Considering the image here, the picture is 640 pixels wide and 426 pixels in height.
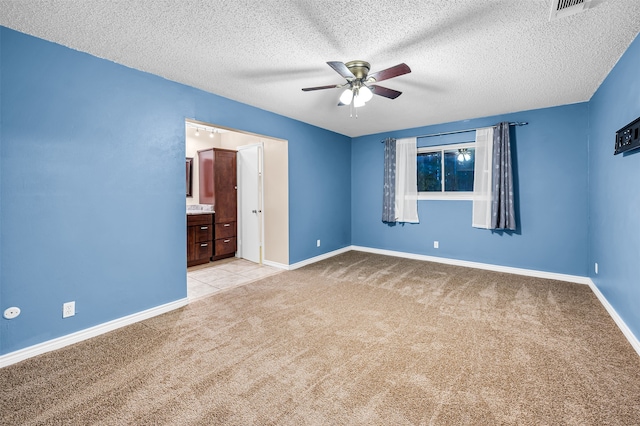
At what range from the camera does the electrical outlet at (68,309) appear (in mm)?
2295

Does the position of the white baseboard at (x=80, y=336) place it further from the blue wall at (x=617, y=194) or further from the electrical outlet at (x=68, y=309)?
the blue wall at (x=617, y=194)

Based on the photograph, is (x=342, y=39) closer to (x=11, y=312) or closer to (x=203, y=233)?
(x=11, y=312)

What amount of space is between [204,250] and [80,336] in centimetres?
260

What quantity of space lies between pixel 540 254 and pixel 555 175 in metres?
1.15

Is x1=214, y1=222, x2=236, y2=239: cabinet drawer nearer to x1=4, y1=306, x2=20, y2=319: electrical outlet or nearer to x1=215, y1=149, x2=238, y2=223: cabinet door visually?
x1=215, y1=149, x2=238, y2=223: cabinet door

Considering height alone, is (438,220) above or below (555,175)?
below

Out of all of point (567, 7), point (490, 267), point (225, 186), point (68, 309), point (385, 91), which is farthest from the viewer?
point (225, 186)

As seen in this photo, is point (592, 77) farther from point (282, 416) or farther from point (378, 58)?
point (282, 416)

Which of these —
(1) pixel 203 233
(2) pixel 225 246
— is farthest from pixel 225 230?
(1) pixel 203 233

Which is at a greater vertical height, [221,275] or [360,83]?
[360,83]

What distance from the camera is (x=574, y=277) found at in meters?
3.81

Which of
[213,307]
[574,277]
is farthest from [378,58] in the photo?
[574,277]

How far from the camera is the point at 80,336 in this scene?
2.36m

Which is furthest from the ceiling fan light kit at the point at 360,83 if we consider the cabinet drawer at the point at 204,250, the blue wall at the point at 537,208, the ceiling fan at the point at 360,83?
the cabinet drawer at the point at 204,250
